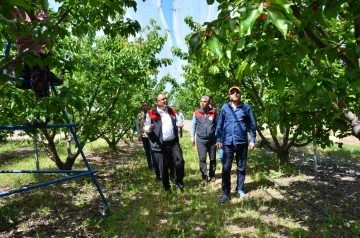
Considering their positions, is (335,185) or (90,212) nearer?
(90,212)

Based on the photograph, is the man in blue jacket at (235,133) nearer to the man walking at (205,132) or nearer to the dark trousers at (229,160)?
the dark trousers at (229,160)

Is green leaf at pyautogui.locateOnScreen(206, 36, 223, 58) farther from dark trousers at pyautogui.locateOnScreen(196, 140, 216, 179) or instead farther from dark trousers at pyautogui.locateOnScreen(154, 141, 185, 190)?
dark trousers at pyautogui.locateOnScreen(196, 140, 216, 179)

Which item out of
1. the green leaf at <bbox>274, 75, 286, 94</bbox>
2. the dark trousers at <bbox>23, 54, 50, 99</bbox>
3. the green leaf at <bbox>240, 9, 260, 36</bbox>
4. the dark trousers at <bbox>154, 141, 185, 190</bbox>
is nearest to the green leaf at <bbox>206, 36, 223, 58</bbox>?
the green leaf at <bbox>240, 9, 260, 36</bbox>

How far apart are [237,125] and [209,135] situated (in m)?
1.45

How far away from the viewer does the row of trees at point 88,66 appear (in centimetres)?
298

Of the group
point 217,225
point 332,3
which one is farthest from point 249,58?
point 217,225

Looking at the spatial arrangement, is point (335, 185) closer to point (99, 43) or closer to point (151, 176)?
point (151, 176)

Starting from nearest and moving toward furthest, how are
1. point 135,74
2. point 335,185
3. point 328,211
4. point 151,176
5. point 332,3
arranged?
point 332,3 → point 328,211 → point 335,185 → point 135,74 → point 151,176

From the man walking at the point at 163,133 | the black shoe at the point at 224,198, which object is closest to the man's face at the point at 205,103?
the man walking at the point at 163,133

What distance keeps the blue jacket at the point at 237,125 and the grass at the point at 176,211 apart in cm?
102

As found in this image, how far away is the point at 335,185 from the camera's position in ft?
20.1

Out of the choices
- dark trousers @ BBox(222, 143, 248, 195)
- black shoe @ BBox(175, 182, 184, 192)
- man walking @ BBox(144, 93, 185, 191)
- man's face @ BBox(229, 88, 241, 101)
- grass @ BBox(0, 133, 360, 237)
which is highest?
man's face @ BBox(229, 88, 241, 101)

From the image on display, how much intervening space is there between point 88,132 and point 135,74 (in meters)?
1.72

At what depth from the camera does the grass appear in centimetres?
413
